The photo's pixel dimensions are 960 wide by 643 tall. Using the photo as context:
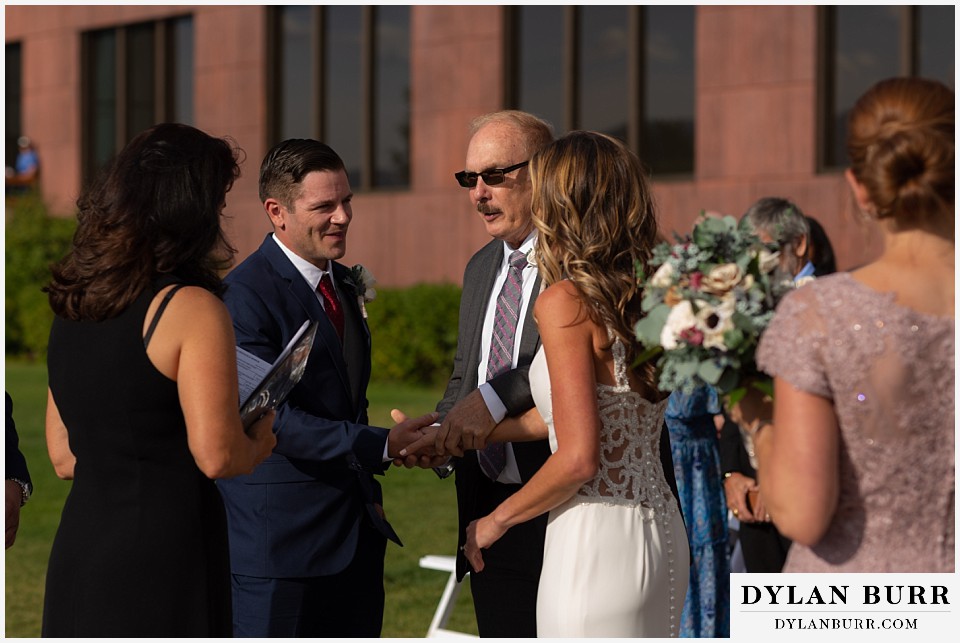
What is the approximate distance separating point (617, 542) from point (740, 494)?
72.1 inches

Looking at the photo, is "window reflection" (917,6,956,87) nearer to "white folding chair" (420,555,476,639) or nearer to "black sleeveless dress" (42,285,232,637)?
"white folding chair" (420,555,476,639)

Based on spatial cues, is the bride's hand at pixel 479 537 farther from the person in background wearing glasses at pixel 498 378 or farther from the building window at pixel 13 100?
the building window at pixel 13 100

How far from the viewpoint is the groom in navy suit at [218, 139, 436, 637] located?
4090 millimetres

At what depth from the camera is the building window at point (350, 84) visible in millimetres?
19391

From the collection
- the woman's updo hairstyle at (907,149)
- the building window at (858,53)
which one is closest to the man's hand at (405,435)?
the woman's updo hairstyle at (907,149)

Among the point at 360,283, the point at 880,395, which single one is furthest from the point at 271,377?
the point at 880,395

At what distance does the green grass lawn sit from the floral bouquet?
13.3ft

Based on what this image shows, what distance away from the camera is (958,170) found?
254cm

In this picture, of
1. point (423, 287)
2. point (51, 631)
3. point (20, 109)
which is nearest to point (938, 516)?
point (51, 631)

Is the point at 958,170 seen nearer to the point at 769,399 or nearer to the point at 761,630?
the point at 769,399

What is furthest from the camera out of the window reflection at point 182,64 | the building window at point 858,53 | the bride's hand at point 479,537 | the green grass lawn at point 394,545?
the window reflection at point 182,64

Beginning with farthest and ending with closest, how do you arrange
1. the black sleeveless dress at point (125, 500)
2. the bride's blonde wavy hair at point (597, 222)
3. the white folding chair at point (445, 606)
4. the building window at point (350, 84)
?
the building window at point (350, 84), the white folding chair at point (445, 606), the bride's blonde wavy hair at point (597, 222), the black sleeveless dress at point (125, 500)

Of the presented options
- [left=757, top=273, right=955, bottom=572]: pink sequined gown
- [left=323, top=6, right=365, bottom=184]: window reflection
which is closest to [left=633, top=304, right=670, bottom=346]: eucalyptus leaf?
[left=757, top=273, right=955, bottom=572]: pink sequined gown

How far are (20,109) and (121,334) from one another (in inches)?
945
